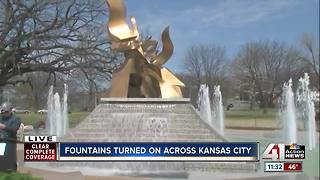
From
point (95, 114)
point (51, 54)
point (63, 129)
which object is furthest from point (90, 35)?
point (95, 114)

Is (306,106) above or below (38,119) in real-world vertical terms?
above

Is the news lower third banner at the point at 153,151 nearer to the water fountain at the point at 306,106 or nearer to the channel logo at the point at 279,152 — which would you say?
the channel logo at the point at 279,152

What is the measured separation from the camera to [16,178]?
254 inches

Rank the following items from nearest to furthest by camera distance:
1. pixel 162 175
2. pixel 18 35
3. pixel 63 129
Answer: pixel 162 175, pixel 63 129, pixel 18 35

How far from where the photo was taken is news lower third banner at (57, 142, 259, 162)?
333 inches

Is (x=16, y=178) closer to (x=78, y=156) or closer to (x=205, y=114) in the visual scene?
(x=78, y=156)

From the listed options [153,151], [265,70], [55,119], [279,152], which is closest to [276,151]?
[279,152]

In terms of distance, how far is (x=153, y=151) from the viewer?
28.3 ft

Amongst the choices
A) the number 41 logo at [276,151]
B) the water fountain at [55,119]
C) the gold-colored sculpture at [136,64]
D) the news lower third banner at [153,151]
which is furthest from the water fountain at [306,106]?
the news lower third banner at [153,151]

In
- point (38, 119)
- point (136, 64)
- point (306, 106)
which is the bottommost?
point (38, 119)

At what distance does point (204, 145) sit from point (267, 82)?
57.2 meters

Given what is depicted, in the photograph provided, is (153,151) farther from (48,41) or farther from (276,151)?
(48,41)

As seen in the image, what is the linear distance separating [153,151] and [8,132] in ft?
8.32

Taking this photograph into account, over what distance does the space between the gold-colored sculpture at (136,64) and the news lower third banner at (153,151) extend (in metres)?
7.88
